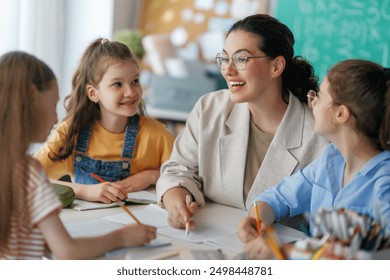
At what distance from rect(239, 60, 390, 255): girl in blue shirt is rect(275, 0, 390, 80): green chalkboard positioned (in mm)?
2205

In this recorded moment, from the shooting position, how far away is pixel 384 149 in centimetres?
153

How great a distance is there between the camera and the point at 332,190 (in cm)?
158

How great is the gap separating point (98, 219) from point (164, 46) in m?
2.75

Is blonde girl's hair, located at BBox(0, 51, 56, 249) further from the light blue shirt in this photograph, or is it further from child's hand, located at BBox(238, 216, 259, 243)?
the light blue shirt

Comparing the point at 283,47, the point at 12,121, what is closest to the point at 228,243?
the point at 12,121

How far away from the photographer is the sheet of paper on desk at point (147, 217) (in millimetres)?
1633

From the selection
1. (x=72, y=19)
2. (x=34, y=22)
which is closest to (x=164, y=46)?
(x=72, y=19)

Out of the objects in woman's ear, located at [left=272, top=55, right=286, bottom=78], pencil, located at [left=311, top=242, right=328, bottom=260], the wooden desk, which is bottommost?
the wooden desk

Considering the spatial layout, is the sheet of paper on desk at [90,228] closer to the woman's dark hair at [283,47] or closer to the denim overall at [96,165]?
the denim overall at [96,165]

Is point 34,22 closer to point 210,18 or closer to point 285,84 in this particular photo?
point 210,18

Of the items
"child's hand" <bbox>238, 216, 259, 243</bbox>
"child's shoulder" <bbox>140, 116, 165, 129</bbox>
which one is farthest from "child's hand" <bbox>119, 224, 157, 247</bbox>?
"child's shoulder" <bbox>140, 116, 165, 129</bbox>

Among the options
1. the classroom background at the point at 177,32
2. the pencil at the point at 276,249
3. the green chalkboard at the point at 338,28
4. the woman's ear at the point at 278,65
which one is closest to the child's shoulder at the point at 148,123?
the woman's ear at the point at 278,65

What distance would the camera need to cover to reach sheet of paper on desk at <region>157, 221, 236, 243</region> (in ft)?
5.02

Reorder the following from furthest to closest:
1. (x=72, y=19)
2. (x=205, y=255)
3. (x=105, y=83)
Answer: (x=72, y=19) < (x=105, y=83) < (x=205, y=255)
